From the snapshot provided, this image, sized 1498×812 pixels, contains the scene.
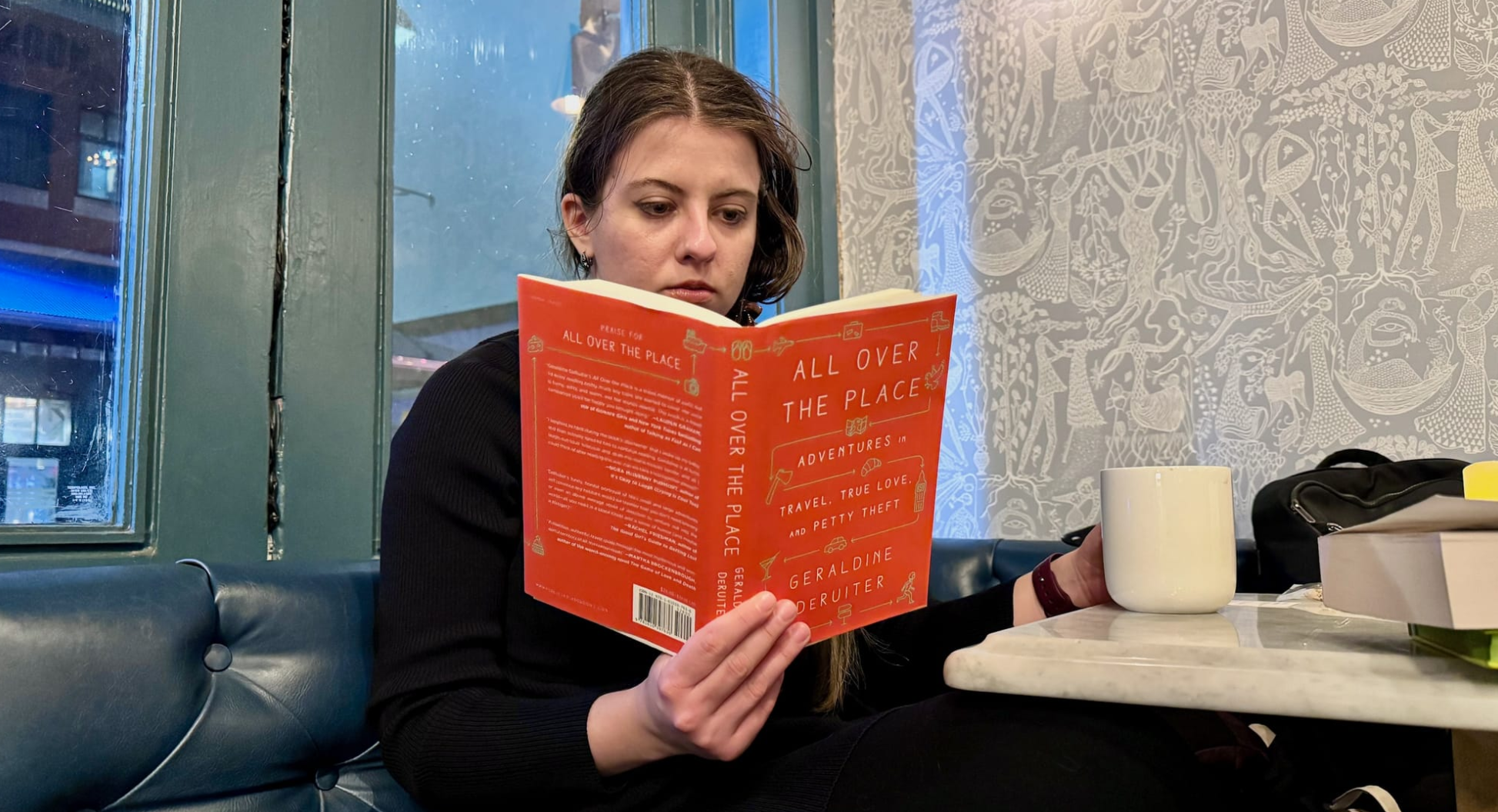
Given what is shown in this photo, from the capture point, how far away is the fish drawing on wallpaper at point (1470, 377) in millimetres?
1333

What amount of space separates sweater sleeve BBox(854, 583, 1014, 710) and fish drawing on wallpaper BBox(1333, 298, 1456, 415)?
723 mm

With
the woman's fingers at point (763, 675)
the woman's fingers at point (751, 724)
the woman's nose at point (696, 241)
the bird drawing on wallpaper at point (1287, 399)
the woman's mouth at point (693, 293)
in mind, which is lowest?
the woman's fingers at point (751, 724)

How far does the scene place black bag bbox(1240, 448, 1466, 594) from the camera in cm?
114

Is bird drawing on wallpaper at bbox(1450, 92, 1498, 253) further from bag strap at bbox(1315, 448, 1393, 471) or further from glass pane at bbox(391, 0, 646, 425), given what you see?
glass pane at bbox(391, 0, 646, 425)

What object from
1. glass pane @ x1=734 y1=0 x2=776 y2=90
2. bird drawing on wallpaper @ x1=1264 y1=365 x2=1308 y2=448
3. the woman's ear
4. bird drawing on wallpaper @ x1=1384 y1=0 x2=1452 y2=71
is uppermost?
glass pane @ x1=734 y1=0 x2=776 y2=90

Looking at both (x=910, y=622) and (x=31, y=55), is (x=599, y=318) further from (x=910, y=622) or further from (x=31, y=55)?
(x=31, y=55)

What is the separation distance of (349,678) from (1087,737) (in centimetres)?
61

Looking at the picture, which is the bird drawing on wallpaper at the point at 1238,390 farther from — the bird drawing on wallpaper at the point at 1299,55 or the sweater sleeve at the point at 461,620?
the sweater sleeve at the point at 461,620

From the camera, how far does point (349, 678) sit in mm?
881

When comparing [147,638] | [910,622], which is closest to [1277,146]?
[910,622]

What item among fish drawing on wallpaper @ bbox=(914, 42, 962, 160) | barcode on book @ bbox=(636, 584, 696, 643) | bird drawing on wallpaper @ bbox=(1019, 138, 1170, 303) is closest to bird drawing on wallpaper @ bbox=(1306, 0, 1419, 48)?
bird drawing on wallpaper @ bbox=(1019, 138, 1170, 303)

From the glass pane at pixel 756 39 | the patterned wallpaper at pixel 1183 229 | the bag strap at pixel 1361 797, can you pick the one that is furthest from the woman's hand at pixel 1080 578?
the glass pane at pixel 756 39

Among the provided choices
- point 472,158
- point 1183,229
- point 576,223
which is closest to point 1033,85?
point 1183,229

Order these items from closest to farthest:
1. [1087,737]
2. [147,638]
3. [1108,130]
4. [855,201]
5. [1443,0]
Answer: [1087,737] < [147,638] < [1443,0] < [1108,130] < [855,201]
